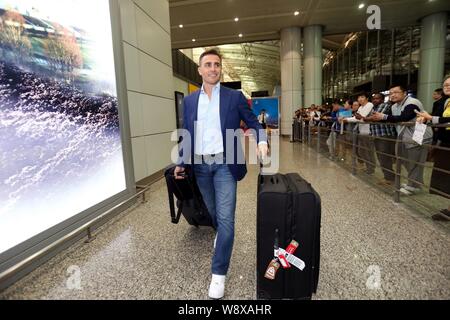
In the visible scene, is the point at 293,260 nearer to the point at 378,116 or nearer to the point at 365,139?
the point at 378,116

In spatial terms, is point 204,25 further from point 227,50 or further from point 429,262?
point 429,262

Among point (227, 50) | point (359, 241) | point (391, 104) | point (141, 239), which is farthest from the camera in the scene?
point (227, 50)

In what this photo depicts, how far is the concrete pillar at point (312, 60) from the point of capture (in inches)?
490

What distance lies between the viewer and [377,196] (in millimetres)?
3621

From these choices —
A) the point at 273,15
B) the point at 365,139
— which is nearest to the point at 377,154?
the point at 365,139

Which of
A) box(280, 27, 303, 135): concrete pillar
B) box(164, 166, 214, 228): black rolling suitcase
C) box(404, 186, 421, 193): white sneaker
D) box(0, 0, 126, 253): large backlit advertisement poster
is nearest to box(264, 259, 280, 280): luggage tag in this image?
box(164, 166, 214, 228): black rolling suitcase

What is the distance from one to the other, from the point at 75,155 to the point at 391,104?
4121mm

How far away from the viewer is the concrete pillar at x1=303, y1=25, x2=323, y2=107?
1244cm

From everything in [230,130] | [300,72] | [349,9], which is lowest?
[230,130]

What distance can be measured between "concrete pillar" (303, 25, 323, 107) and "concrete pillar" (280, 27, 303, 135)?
0.32 m

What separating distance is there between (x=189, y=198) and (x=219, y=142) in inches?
29.3

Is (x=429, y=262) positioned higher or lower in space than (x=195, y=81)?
lower

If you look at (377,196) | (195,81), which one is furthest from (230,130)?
(195,81)

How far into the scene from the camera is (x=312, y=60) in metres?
12.5
